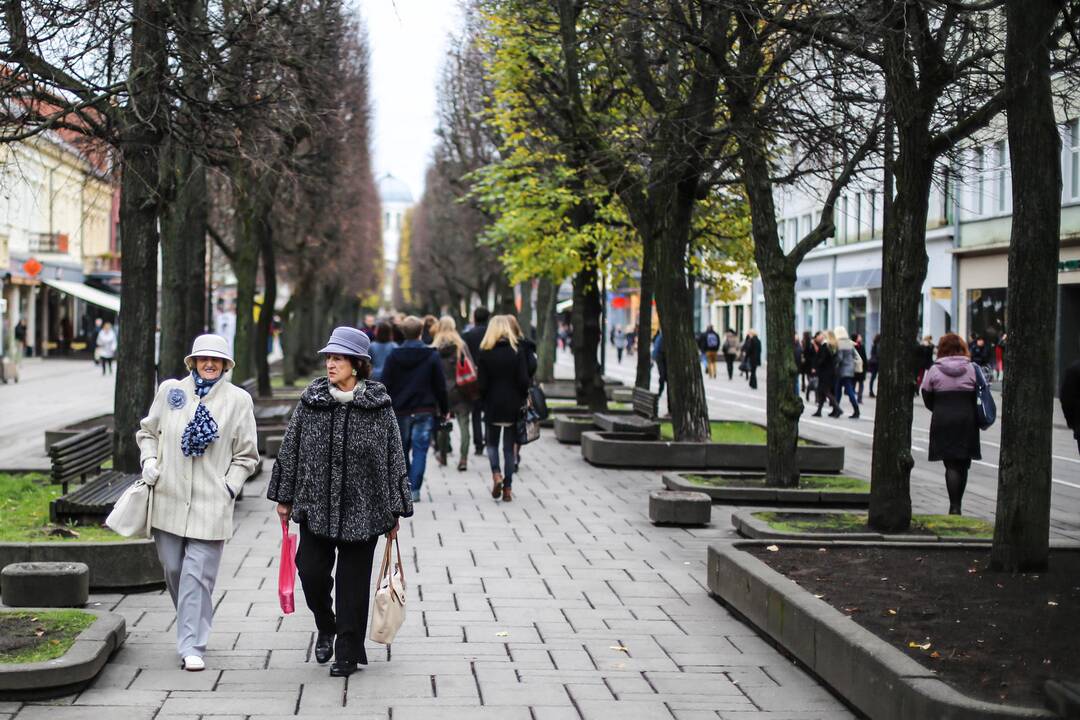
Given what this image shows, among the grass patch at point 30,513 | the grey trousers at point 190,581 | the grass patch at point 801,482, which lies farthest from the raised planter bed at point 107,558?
the grass patch at point 801,482

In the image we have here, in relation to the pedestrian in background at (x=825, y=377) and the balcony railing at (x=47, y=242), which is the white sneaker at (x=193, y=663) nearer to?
the pedestrian in background at (x=825, y=377)

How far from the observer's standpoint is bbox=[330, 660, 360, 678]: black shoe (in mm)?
7109

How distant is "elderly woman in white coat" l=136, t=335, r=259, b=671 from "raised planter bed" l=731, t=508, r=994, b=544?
14.1ft

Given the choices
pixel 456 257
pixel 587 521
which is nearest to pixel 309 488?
pixel 587 521

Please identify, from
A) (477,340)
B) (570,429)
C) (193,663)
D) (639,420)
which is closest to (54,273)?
(570,429)

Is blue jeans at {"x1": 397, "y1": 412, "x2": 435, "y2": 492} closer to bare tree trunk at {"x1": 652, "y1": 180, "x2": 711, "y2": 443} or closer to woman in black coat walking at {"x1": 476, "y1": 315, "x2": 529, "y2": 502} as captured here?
woman in black coat walking at {"x1": 476, "y1": 315, "x2": 529, "y2": 502}

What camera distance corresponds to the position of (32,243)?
58906 mm

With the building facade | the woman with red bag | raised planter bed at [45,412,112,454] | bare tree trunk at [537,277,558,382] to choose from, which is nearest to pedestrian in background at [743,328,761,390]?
bare tree trunk at [537,277,558,382]

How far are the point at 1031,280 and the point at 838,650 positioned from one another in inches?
103

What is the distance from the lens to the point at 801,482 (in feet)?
48.8

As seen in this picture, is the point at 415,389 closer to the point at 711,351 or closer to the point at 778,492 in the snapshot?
the point at 778,492

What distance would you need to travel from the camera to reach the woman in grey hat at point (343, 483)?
7070 mm

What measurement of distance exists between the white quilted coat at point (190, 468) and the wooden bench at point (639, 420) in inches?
482

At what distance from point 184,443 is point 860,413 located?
25.5m
